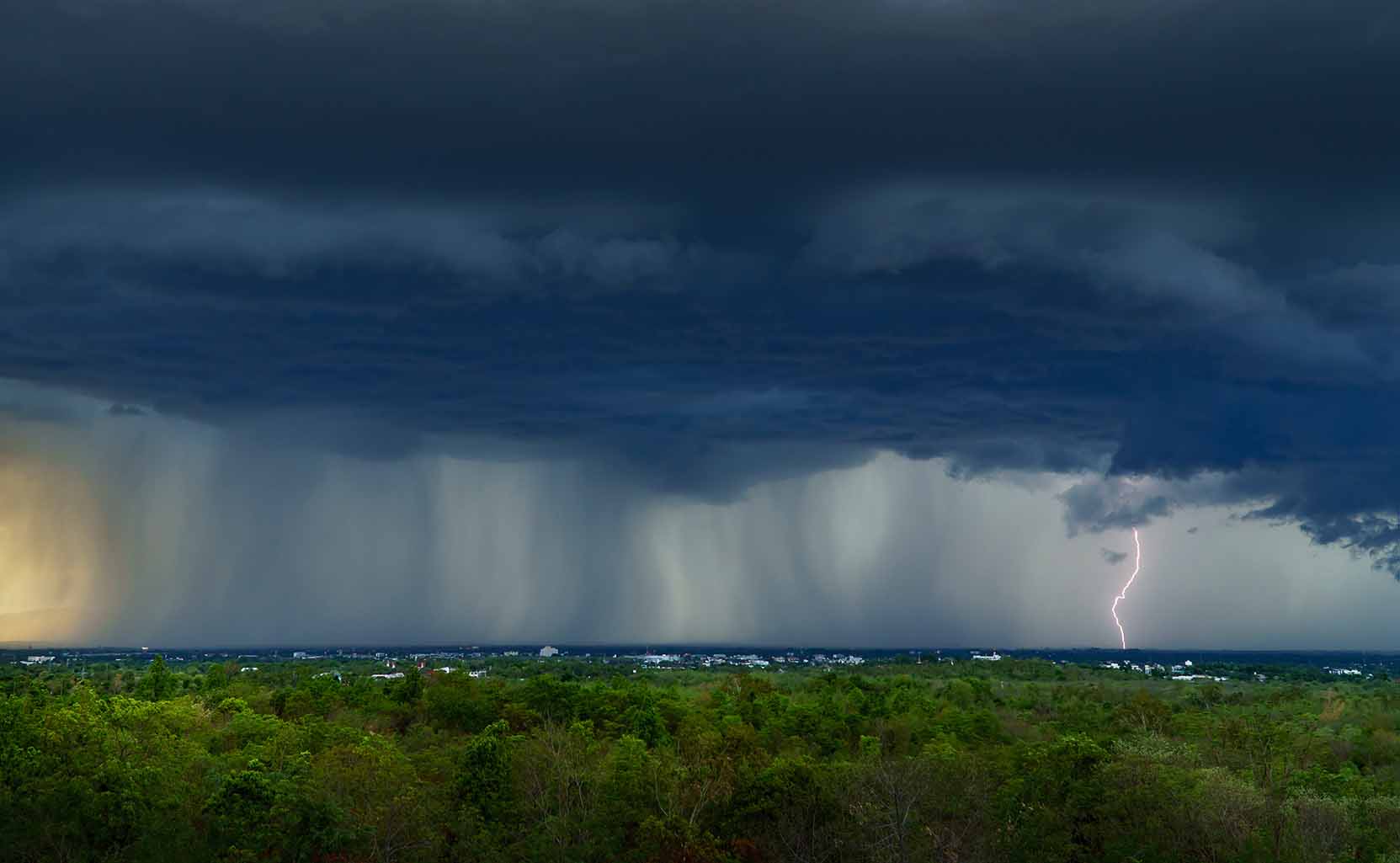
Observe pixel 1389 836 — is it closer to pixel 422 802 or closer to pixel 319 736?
pixel 422 802

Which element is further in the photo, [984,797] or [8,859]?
[984,797]

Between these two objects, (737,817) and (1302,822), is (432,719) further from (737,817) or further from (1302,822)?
(1302,822)

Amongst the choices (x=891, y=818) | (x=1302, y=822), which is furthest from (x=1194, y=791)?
(x=891, y=818)

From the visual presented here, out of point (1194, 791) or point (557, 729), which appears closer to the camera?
point (1194, 791)

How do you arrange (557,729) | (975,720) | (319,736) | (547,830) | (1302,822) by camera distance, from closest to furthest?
1. (1302,822)
2. (547,830)
3. (319,736)
4. (557,729)
5. (975,720)

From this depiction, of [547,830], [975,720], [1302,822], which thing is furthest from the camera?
[975,720]

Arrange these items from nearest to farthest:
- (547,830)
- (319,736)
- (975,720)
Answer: (547,830) < (319,736) < (975,720)

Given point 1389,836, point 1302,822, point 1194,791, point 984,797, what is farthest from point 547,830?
point 1389,836

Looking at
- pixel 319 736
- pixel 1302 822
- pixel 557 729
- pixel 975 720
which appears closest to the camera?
pixel 1302 822
